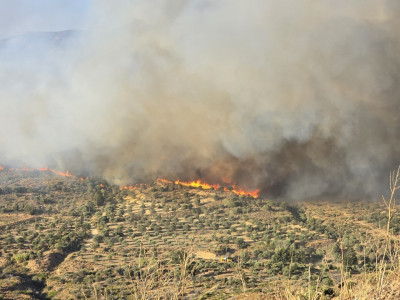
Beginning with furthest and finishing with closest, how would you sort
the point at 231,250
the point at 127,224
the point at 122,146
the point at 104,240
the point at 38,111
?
the point at 38,111, the point at 122,146, the point at 127,224, the point at 104,240, the point at 231,250

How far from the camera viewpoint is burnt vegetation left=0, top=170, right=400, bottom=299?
48.2 feet

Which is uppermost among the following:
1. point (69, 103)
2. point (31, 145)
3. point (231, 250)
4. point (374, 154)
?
point (69, 103)

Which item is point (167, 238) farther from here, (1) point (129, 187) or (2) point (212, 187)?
(1) point (129, 187)

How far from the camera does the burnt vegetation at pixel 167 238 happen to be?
48.2 ft

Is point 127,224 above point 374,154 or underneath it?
underneath

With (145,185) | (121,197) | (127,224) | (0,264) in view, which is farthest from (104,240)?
(145,185)

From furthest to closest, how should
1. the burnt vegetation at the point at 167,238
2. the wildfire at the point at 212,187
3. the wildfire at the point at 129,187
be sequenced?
1. the wildfire at the point at 129,187
2. the wildfire at the point at 212,187
3. the burnt vegetation at the point at 167,238

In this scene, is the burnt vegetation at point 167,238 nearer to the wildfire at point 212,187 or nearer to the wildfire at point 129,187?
the wildfire at point 129,187

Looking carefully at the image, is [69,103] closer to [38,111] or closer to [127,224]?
[38,111]

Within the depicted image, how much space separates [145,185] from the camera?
31781 millimetres

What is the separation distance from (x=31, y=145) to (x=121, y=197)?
61.6 ft

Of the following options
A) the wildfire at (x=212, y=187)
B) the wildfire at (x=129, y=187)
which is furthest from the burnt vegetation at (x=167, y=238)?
the wildfire at (x=212, y=187)

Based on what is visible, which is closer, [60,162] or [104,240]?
[104,240]

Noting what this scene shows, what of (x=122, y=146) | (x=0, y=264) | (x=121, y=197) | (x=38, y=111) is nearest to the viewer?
(x=0, y=264)
